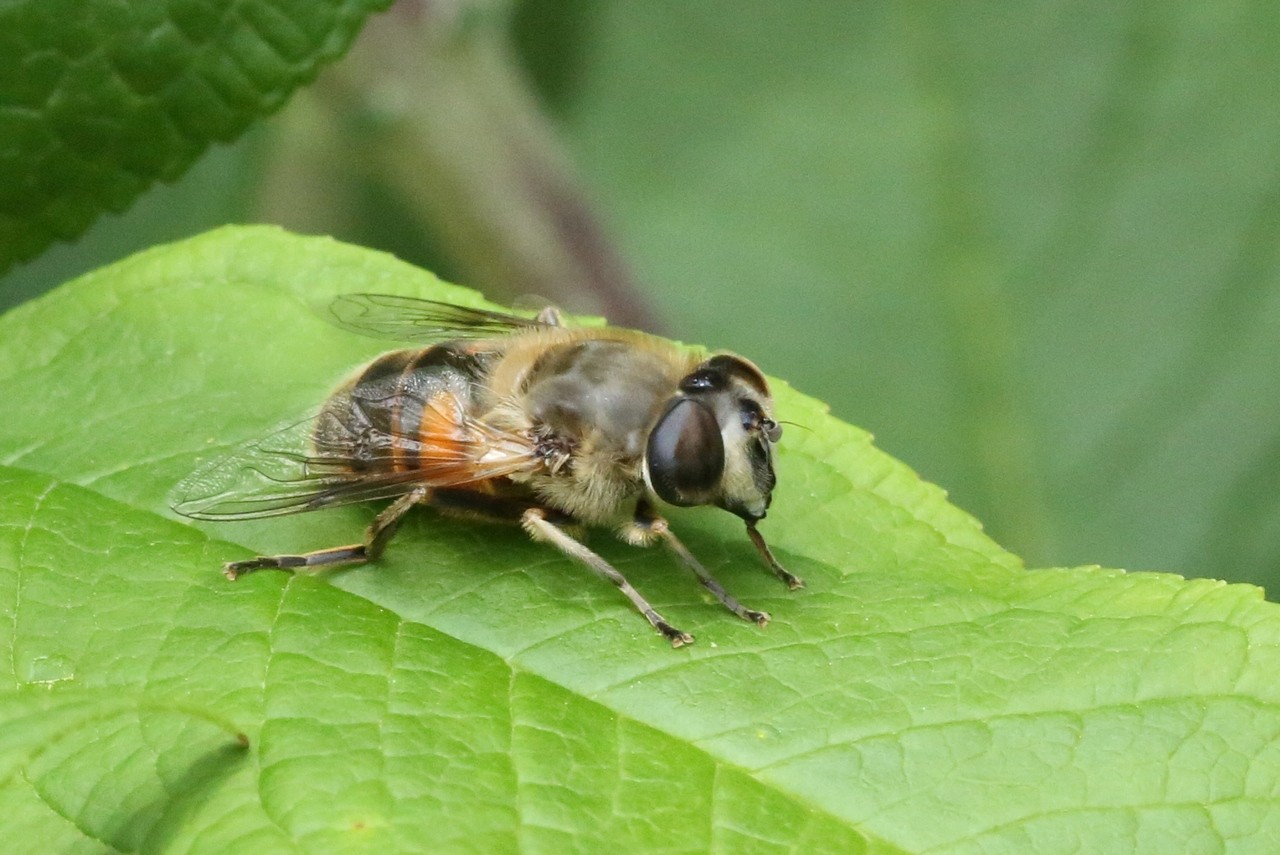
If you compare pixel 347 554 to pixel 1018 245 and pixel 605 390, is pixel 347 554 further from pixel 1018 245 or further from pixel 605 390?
pixel 1018 245

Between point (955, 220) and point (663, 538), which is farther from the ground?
point (955, 220)

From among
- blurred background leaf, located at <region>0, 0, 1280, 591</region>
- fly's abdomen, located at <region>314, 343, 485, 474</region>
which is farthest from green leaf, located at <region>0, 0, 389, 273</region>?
blurred background leaf, located at <region>0, 0, 1280, 591</region>

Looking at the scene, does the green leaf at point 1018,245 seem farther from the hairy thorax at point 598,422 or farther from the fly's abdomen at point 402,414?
the fly's abdomen at point 402,414

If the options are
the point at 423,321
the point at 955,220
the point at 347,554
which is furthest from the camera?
the point at 955,220

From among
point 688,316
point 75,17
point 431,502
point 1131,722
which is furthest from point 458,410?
point 688,316

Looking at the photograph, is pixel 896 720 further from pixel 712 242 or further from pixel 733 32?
pixel 733 32

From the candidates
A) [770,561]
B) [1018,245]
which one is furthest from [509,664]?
[1018,245]

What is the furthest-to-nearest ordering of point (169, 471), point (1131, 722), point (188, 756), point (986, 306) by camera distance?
point (986, 306), point (169, 471), point (1131, 722), point (188, 756)
